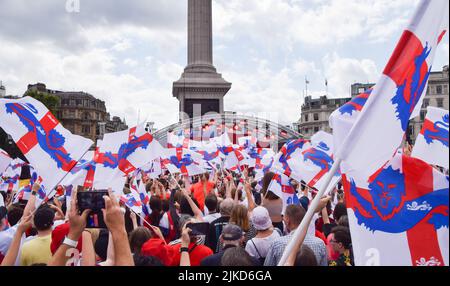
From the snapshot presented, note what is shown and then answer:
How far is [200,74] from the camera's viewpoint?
4744 cm

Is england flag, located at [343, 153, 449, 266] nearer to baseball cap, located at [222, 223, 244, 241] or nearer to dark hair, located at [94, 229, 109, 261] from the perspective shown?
baseball cap, located at [222, 223, 244, 241]

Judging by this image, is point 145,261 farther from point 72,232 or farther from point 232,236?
point 232,236

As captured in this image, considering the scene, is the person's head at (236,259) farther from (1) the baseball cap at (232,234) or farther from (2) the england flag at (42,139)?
(2) the england flag at (42,139)

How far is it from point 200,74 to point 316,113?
65400 mm

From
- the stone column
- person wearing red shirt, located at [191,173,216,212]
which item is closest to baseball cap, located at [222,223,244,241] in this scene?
person wearing red shirt, located at [191,173,216,212]

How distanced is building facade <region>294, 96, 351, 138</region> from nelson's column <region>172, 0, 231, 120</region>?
6175 centimetres

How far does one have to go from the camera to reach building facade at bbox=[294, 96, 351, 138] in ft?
351

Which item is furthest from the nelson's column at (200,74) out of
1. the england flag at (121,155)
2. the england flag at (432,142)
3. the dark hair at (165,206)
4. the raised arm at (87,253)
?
the raised arm at (87,253)

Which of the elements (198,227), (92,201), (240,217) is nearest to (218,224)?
(240,217)

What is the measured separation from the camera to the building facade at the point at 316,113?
107125 millimetres

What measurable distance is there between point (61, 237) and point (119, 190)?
2939 millimetres

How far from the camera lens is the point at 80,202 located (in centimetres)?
390

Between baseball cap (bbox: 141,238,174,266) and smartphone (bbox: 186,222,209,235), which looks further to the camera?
smartphone (bbox: 186,222,209,235)

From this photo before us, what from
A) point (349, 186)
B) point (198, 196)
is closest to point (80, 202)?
point (349, 186)
